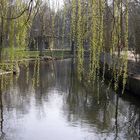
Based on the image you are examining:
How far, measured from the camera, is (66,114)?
1455 cm

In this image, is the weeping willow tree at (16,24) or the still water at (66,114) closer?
the weeping willow tree at (16,24)

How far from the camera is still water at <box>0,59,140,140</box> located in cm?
1164

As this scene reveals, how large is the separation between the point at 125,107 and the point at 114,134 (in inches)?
191

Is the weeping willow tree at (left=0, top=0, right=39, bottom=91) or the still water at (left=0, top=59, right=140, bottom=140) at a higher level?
the weeping willow tree at (left=0, top=0, right=39, bottom=91)

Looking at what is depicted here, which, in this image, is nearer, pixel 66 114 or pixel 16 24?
pixel 16 24

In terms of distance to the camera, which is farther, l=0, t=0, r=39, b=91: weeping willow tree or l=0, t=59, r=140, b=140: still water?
l=0, t=59, r=140, b=140: still water

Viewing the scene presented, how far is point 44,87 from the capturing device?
22141 millimetres

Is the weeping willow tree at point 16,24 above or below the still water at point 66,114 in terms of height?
above

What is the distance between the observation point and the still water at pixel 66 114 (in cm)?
1164

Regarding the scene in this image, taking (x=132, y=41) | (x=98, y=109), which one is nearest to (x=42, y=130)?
(x=98, y=109)

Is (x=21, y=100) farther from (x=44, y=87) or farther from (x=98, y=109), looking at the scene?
(x=44, y=87)

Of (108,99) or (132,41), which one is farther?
(132,41)

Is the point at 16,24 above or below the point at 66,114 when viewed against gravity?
above

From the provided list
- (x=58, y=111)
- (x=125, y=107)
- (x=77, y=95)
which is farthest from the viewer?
(x=77, y=95)
